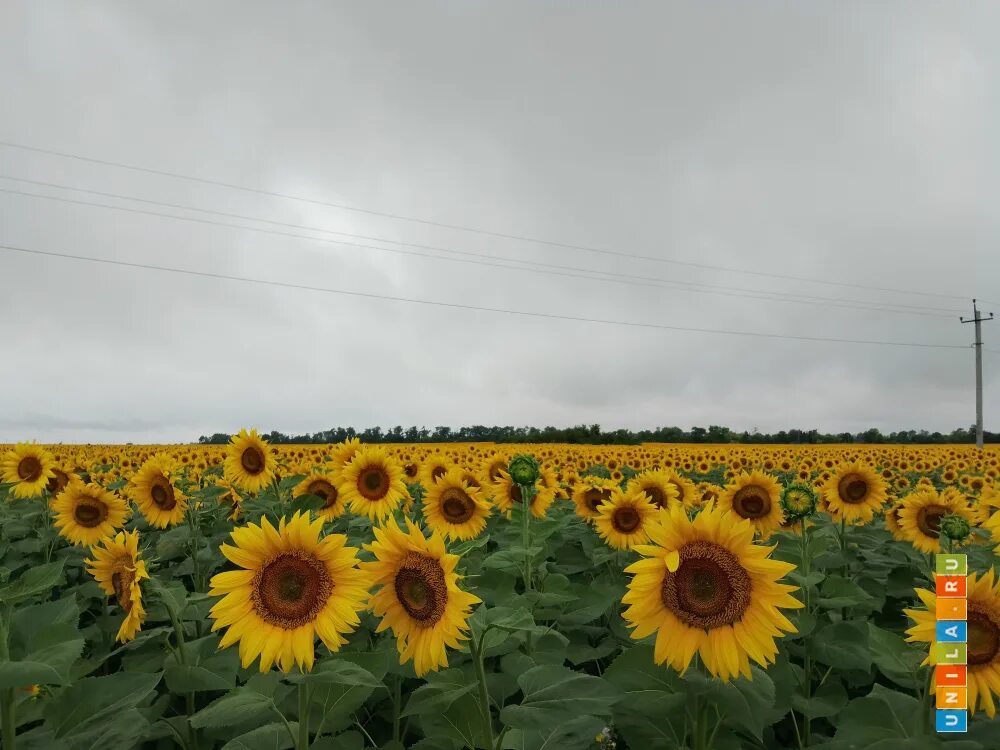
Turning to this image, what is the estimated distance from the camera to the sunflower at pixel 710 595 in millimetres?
2346

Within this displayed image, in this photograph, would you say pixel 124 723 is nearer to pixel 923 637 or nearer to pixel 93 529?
pixel 923 637

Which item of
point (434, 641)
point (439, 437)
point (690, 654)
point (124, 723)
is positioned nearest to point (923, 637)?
point (690, 654)

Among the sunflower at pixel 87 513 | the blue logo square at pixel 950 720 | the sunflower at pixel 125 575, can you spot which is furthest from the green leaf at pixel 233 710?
the sunflower at pixel 87 513

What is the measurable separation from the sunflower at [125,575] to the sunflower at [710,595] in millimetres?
2466

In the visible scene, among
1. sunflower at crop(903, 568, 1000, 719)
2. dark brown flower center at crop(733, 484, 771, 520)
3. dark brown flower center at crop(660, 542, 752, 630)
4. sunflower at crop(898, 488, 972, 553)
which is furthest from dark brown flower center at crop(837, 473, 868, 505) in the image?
dark brown flower center at crop(660, 542, 752, 630)

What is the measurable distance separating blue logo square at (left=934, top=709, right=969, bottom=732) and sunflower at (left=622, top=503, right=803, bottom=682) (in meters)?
0.60

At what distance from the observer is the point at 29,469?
7.94 meters

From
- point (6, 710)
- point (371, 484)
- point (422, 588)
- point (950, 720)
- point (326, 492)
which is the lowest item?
point (6, 710)

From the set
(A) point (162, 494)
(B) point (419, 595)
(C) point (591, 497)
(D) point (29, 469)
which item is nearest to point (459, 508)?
(C) point (591, 497)

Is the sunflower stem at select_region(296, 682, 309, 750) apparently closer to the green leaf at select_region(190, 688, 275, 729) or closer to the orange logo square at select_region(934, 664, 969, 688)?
the green leaf at select_region(190, 688, 275, 729)

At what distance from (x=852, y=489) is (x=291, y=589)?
6493mm

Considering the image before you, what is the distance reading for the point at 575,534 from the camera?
22.1 feet

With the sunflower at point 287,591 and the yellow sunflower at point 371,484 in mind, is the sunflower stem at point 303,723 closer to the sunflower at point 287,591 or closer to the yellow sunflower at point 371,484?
the sunflower at point 287,591

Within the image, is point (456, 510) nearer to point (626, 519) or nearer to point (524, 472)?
point (524, 472)
